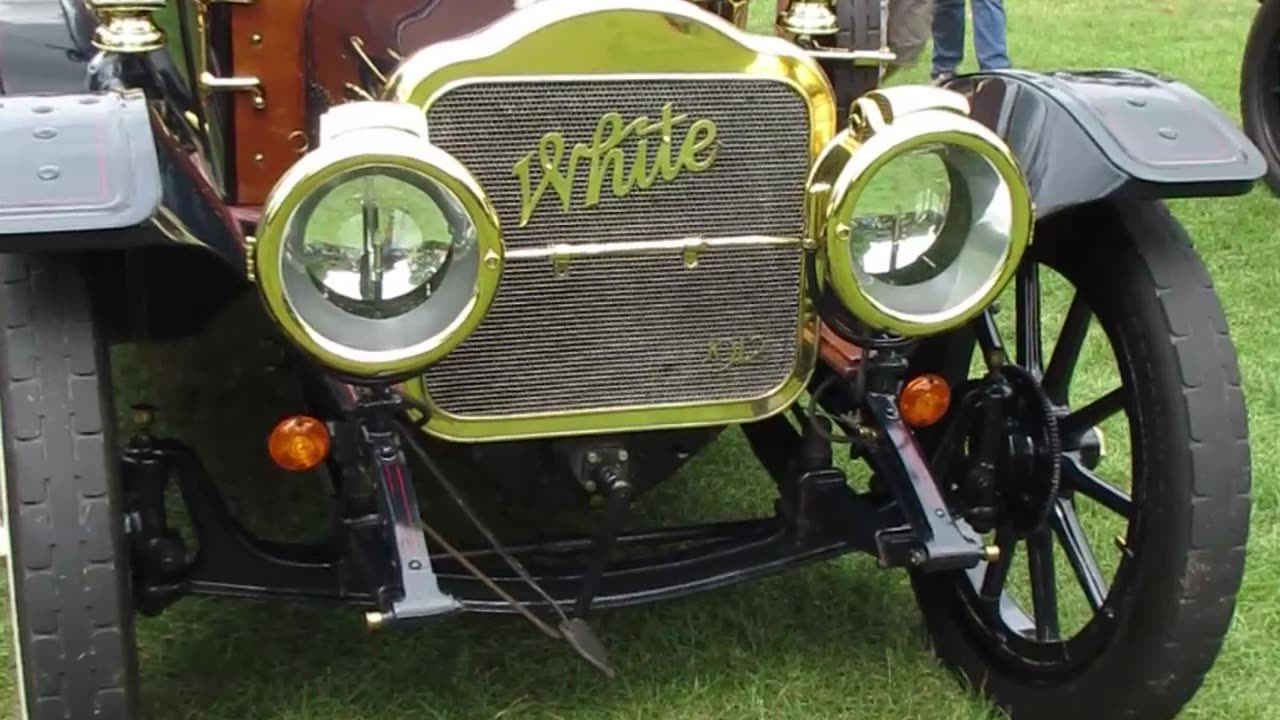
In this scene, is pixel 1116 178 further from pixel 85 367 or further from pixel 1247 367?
pixel 1247 367

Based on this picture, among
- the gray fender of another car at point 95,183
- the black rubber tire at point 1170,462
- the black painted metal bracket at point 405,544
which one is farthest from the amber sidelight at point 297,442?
the black rubber tire at point 1170,462

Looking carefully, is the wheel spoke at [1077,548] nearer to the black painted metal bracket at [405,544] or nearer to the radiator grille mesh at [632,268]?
the radiator grille mesh at [632,268]

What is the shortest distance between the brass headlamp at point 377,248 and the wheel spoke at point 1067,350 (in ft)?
3.16

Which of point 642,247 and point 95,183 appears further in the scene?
point 642,247

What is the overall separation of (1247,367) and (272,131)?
103 inches

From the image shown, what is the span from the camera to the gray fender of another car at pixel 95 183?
1762mm

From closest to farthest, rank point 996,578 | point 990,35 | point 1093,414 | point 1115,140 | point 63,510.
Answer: point 63,510
point 1115,140
point 1093,414
point 996,578
point 990,35

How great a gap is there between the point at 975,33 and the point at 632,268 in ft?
16.1

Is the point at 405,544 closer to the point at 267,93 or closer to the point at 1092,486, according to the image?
the point at 267,93

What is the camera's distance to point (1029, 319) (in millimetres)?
2461

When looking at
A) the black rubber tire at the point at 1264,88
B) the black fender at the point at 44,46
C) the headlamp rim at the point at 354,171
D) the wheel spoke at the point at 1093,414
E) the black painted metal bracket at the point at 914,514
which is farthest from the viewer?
the black rubber tire at the point at 1264,88

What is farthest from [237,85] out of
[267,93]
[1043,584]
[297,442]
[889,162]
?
[1043,584]

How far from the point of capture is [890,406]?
2223mm

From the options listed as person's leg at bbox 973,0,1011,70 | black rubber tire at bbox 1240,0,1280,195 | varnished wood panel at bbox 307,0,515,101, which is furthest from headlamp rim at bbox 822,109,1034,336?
person's leg at bbox 973,0,1011,70
